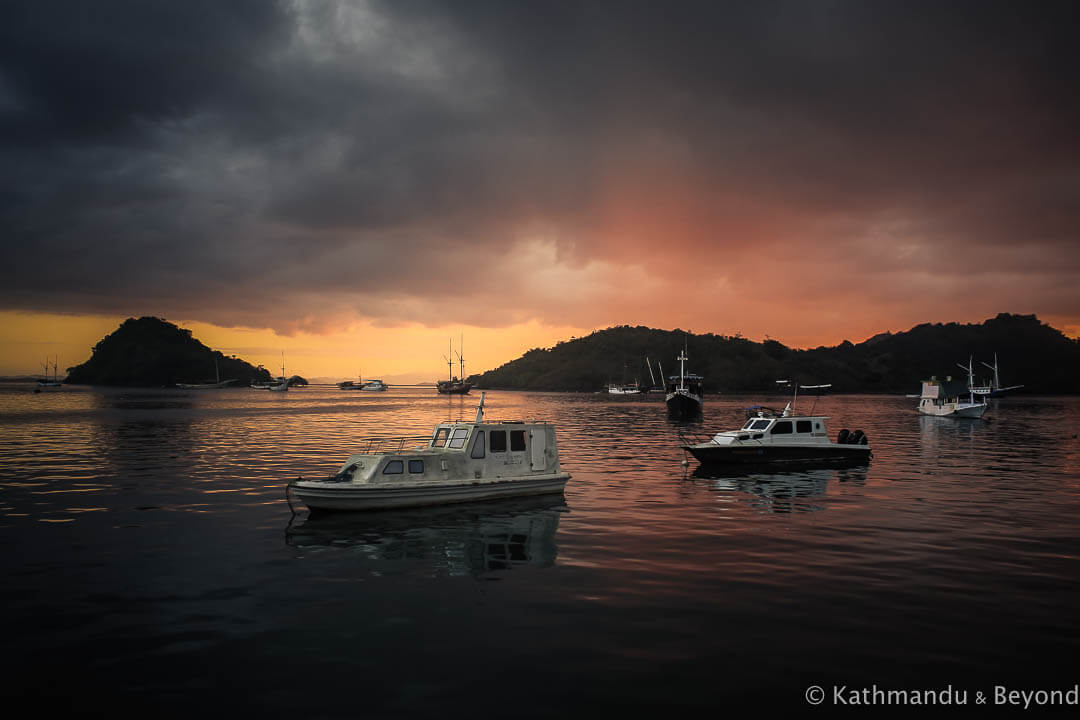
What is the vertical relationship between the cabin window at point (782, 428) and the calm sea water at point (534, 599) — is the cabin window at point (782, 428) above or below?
above

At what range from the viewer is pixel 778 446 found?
37.9 meters

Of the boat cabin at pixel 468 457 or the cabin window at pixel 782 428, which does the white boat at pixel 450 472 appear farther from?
the cabin window at pixel 782 428

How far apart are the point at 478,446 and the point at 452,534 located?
226 inches

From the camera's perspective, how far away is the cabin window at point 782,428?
38688 mm

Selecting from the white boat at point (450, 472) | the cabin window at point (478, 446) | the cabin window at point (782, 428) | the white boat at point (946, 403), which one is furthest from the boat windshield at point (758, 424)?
the white boat at point (946, 403)

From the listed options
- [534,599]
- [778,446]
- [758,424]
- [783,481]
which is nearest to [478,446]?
[534,599]

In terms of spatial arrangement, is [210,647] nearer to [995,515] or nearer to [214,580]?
[214,580]

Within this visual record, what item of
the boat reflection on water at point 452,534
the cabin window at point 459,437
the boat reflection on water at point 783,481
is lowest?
the boat reflection on water at point 783,481

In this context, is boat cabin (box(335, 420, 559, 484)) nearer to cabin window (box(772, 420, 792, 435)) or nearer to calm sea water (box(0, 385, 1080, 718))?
calm sea water (box(0, 385, 1080, 718))

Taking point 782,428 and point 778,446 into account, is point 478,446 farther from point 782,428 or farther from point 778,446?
point 782,428

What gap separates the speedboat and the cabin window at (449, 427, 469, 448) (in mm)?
16776

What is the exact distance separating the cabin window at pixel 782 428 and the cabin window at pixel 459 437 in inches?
863

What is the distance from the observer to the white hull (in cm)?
2339

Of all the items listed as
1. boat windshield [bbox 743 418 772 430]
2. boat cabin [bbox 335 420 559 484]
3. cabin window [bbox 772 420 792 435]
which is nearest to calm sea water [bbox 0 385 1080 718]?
boat cabin [bbox 335 420 559 484]
